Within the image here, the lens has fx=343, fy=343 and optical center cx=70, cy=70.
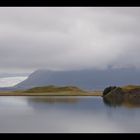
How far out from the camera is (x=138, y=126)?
7.26 metres

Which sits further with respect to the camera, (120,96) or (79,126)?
(120,96)
